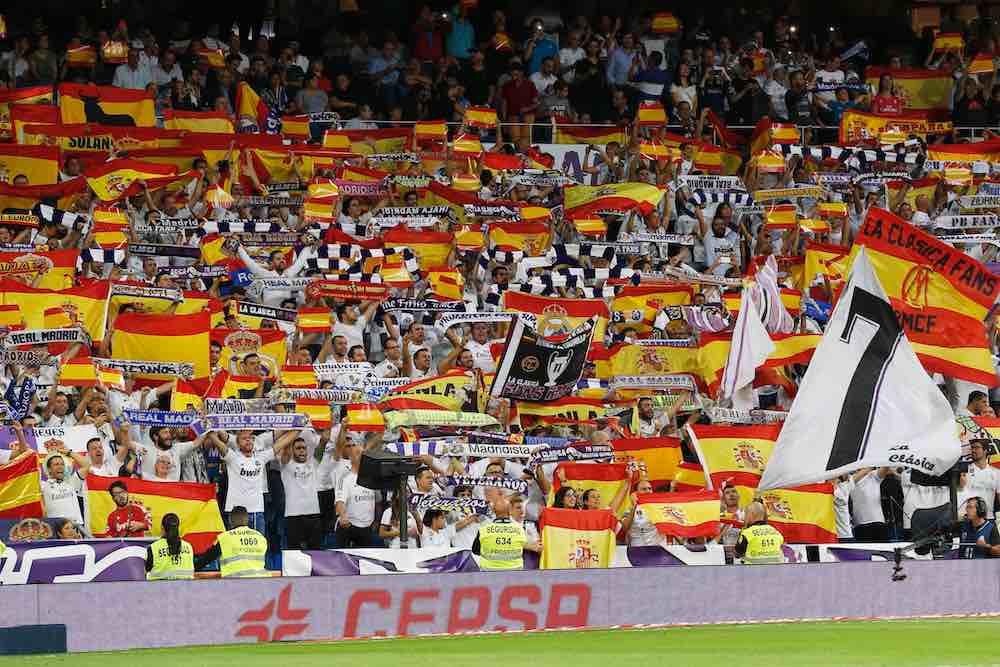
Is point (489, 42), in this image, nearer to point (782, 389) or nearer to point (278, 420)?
point (782, 389)

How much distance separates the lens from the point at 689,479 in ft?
60.7

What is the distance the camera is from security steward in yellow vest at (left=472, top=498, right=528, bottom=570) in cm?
1617

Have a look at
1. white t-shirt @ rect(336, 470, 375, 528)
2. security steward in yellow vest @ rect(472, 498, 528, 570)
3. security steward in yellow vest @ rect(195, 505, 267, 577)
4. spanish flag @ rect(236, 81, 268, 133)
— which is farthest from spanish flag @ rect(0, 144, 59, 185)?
security steward in yellow vest @ rect(472, 498, 528, 570)

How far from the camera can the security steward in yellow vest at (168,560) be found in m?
15.4

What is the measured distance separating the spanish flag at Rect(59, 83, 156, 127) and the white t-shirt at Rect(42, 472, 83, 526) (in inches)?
400

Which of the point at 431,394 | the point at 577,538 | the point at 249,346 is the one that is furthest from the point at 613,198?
the point at 577,538

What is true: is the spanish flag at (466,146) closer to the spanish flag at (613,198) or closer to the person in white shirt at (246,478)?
the spanish flag at (613,198)

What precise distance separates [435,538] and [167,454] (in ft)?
8.93

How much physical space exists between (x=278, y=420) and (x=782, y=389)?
6.45 meters

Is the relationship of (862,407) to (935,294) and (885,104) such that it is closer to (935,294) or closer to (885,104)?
(935,294)

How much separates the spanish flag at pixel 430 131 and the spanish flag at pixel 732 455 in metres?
9.36

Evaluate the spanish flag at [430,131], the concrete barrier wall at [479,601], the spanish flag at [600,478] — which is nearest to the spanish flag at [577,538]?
the concrete barrier wall at [479,601]

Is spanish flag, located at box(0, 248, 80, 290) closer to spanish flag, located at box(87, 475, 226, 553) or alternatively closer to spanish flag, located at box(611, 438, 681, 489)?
spanish flag, located at box(87, 475, 226, 553)

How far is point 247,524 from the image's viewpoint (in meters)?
16.7
